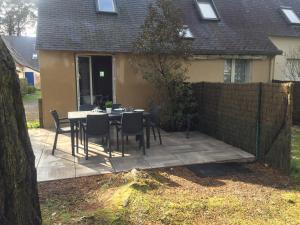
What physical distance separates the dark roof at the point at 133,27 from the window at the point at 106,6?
9.6 inches

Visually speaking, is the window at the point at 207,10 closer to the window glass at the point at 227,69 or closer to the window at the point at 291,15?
the window glass at the point at 227,69

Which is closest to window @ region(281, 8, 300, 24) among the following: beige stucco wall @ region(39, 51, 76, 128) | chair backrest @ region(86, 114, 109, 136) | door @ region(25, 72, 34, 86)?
beige stucco wall @ region(39, 51, 76, 128)

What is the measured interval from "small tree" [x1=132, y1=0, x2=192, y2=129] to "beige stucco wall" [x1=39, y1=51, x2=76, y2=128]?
2665 millimetres

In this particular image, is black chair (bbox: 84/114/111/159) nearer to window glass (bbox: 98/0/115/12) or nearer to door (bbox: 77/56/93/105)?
door (bbox: 77/56/93/105)

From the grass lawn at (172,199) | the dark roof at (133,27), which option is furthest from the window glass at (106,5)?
the grass lawn at (172,199)

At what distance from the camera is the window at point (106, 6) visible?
11797 mm

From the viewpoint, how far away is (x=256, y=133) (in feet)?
21.3

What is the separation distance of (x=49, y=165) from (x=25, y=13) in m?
34.5

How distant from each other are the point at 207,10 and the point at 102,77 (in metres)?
6.35

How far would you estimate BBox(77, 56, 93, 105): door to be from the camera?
34.9 feet

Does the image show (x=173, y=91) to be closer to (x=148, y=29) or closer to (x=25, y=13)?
(x=148, y=29)

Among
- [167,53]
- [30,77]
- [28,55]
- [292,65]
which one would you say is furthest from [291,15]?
[28,55]

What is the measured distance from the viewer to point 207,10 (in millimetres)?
13672

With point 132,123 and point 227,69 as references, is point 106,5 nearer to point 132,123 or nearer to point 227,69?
point 227,69
